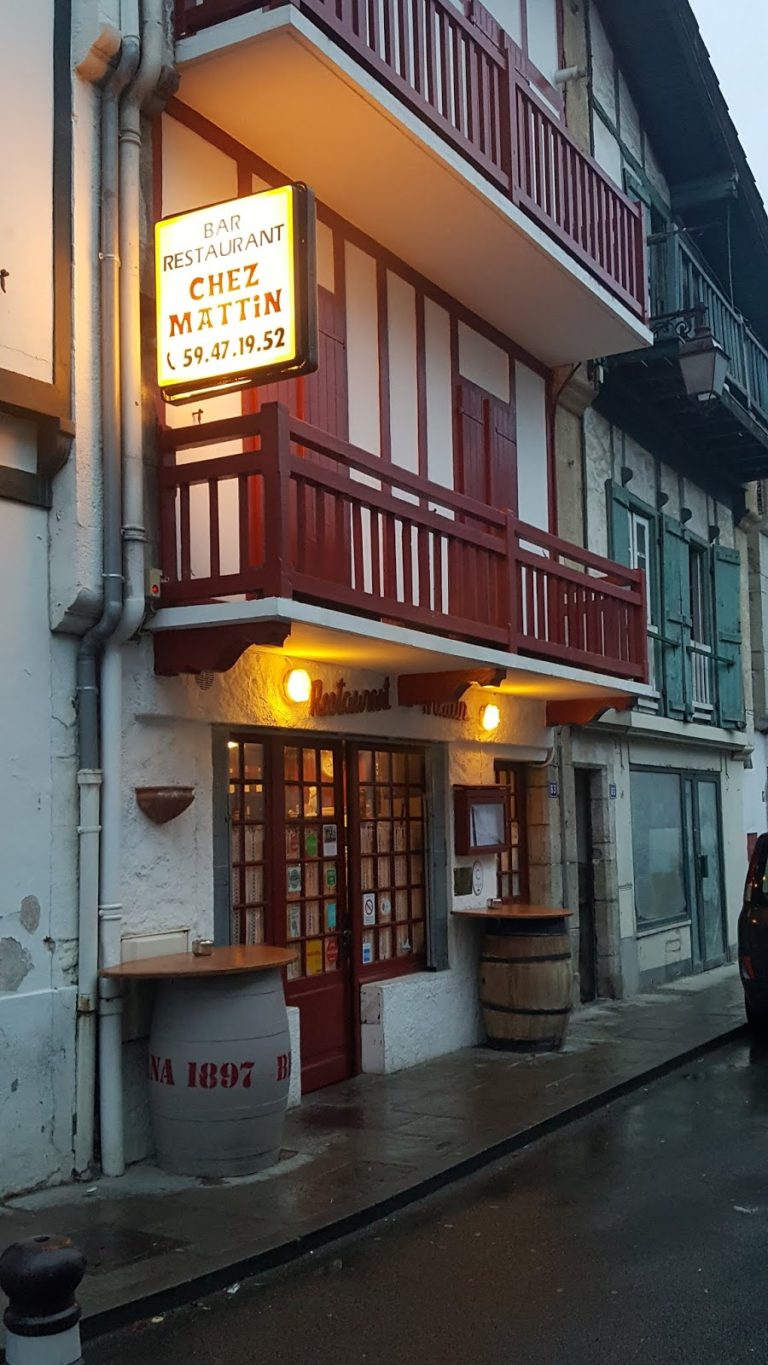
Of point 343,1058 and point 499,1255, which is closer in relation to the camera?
point 499,1255

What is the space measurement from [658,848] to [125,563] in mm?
9021

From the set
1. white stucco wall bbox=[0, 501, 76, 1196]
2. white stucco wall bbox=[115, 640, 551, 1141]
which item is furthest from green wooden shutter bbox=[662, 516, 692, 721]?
white stucco wall bbox=[0, 501, 76, 1196]

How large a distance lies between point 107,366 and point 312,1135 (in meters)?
4.30

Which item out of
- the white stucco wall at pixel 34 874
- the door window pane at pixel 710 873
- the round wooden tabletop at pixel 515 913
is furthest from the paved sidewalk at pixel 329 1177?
the door window pane at pixel 710 873

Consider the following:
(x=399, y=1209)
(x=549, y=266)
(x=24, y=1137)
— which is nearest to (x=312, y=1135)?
(x=399, y=1209)

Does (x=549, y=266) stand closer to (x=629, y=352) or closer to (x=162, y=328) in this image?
(x=629, y=352)

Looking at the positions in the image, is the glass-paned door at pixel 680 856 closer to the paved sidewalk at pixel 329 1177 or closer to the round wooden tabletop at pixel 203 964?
the paved sidewalk at pixel 329 1177

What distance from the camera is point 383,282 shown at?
955 centimetres

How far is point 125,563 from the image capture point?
675cm

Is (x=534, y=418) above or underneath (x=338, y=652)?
above

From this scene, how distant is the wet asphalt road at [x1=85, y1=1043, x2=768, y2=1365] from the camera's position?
4570 mm

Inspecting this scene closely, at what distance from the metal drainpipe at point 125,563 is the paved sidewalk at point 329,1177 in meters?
0.56

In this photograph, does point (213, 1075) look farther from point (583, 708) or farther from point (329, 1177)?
point (583, 708)

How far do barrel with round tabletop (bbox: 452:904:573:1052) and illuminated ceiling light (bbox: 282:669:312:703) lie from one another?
2.58 metres
